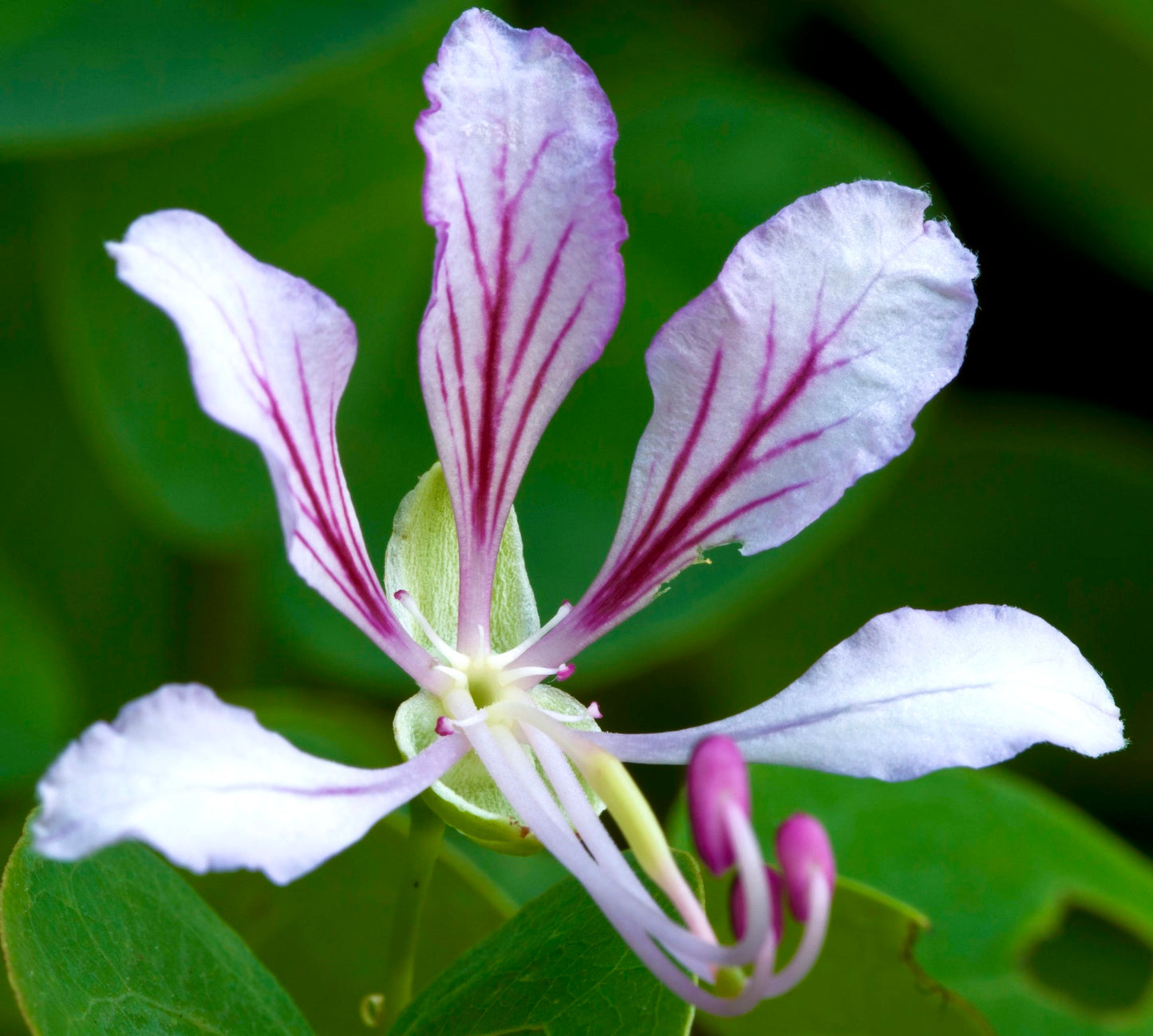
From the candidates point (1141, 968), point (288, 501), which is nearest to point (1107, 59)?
point (1141, 968)

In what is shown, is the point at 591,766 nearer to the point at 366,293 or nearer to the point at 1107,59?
the point at 366,293

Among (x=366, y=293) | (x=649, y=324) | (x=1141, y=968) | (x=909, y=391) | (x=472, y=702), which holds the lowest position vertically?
(x=1141, y=968)

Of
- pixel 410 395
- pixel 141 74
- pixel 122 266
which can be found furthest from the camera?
pixel 410 395

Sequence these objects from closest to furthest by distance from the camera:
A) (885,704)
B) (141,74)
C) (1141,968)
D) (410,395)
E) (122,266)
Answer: (122,266), (885,704), (141,74), (1141,968), (410,395)

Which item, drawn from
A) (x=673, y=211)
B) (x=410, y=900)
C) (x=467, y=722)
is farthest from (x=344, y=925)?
(x=673, y=211)

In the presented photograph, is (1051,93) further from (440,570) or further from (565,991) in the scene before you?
(565,991)

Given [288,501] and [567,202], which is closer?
[288,501]

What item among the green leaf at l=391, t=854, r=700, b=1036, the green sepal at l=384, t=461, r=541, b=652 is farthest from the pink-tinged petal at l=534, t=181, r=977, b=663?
the green leaf at l=391, t=854, r=700, b=1036
